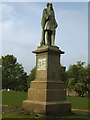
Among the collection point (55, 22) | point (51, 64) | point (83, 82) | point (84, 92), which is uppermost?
point (55, 22)

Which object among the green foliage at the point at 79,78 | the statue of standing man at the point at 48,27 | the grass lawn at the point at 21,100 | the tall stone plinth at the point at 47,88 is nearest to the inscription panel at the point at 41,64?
the tall stone plinth at the point at 47,88

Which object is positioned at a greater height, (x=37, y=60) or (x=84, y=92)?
(x=37, y=60)

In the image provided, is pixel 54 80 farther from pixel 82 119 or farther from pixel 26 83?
pixel 26 83

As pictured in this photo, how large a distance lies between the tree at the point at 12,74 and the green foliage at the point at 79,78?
16627 mm

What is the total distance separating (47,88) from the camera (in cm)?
871

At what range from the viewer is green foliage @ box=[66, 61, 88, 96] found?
98.2 feet

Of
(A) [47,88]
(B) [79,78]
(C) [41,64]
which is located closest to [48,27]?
(C) [41,64]

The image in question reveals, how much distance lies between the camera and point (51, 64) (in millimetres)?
9477

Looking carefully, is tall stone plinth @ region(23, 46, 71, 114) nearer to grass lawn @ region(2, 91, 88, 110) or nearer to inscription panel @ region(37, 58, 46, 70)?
inscription panel @ region(37, 58, 46, 70)

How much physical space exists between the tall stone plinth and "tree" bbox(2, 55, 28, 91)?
33.0m

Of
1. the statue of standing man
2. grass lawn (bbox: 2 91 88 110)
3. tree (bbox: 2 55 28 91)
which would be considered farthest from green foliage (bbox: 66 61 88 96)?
the statue of standing man

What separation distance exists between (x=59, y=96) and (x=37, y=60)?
264 cm

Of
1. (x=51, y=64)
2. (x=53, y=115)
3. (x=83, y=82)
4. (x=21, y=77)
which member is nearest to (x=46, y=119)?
(x=53, y=115)

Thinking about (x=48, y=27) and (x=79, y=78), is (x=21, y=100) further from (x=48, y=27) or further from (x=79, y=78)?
(x=79, y=78)
